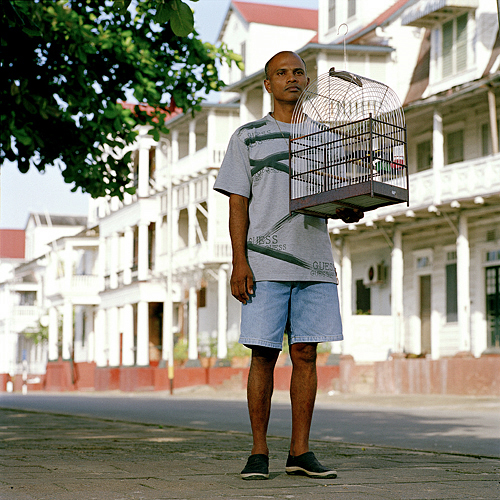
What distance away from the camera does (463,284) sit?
957 inches

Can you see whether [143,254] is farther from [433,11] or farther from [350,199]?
[350,199]

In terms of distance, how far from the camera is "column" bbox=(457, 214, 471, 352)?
2417cm

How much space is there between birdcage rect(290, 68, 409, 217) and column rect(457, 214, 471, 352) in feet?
62.5

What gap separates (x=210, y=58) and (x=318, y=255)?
24.7 feet

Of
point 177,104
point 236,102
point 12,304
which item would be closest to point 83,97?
point 177,104

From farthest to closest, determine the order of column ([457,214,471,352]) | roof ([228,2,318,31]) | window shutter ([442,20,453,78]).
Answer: roof ([228,2,318,31]), window shutter ([442,20,453,78]), column ([457,214,471,352])

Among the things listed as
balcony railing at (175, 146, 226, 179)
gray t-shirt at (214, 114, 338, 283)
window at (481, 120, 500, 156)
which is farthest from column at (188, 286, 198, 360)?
gray t-shirt at (214, 114, 338, 283)

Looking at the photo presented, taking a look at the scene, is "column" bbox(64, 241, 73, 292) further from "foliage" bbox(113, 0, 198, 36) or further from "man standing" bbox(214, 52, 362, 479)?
"foliage" bbox(113, 0, 198, 36)

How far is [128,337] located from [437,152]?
72.0ft

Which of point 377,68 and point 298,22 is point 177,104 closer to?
point 377,68

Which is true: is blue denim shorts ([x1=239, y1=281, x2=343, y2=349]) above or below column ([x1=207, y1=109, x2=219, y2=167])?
below

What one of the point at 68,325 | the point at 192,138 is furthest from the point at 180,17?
the point at 68,325

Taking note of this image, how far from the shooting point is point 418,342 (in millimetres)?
27875

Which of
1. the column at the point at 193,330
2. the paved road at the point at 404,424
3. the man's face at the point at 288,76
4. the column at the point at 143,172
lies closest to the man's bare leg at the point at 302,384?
the man's face at the point at 288,76
